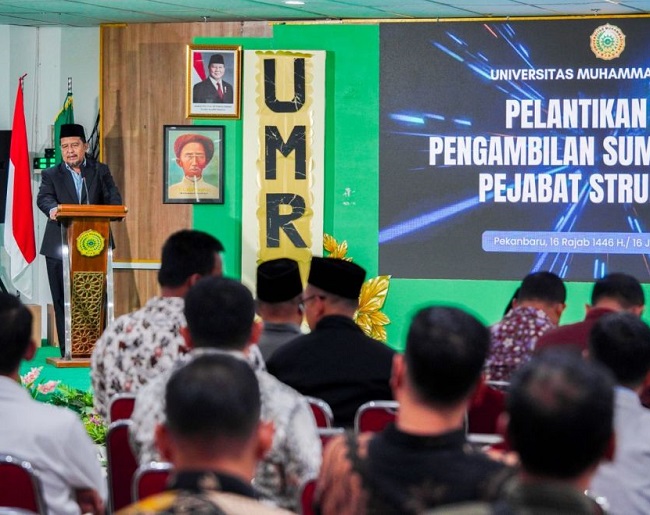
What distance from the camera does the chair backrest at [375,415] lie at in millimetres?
2883

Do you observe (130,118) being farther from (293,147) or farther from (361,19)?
(361,19)

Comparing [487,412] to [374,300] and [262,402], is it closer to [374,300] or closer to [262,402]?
[262,402]

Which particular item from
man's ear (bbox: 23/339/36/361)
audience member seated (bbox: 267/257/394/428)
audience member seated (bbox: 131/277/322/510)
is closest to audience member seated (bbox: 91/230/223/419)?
audience member seated (bbox: 267/257/394/428)

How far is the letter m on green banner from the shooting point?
9164 millimetres

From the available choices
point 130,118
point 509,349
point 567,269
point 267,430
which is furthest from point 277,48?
point 267,430

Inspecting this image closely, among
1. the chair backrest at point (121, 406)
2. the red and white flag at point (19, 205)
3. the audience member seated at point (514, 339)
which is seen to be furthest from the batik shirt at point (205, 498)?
the red and white flag at point (19, 205)

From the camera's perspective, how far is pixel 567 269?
27.4 feet

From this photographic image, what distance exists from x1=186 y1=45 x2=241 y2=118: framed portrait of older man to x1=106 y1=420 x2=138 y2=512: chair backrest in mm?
6081

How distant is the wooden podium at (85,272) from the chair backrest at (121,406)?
4846mm

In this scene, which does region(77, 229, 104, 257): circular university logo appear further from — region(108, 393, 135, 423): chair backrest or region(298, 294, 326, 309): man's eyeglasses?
region(108, 393, 135, 423): chair backrest

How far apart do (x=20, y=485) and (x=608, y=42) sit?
6870mm

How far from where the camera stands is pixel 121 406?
2947 mm

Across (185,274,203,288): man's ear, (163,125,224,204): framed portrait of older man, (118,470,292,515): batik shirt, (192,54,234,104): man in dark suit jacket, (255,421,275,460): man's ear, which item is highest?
(192,54,234,104): man in dark suit jacket

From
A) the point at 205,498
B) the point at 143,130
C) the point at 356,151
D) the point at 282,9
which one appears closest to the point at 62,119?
the point at 143,130
